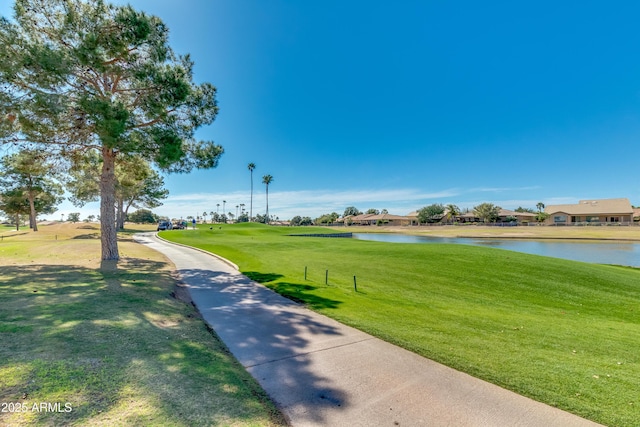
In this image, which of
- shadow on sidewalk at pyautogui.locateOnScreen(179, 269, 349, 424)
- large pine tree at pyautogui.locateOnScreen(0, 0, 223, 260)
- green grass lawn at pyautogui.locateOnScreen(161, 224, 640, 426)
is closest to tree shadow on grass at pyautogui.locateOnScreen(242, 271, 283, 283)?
Result: green grass lawn at pyautogui.locateOnScreen(161, 224, 640, 426)

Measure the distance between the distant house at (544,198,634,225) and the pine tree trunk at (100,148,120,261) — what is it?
253 feet

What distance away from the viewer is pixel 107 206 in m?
13.3

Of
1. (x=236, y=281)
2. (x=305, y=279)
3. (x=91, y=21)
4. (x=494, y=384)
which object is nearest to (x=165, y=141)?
(x=91, y=21)

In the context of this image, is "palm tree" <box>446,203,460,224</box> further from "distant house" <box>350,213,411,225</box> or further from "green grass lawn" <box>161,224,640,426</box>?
"green grass lawn" <box>161,224,640,426</box>

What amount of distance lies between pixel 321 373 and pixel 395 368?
1.03 meters

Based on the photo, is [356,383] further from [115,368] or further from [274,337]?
[115,368]

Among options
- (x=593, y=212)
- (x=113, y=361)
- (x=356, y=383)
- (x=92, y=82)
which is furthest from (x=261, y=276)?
(x=593, y=212)

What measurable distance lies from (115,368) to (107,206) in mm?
12630

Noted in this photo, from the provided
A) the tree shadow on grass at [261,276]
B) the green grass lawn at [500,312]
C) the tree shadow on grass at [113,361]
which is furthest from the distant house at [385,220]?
the tree shadow on grass at [113,361]

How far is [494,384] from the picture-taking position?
3.53m

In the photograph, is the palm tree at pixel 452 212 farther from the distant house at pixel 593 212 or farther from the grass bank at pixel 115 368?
the grass bank at pixel 115 368

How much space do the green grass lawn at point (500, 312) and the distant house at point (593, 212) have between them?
64352 mm

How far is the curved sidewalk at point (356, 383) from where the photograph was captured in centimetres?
290

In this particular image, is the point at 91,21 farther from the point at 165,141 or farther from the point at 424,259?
the point at 424,259
